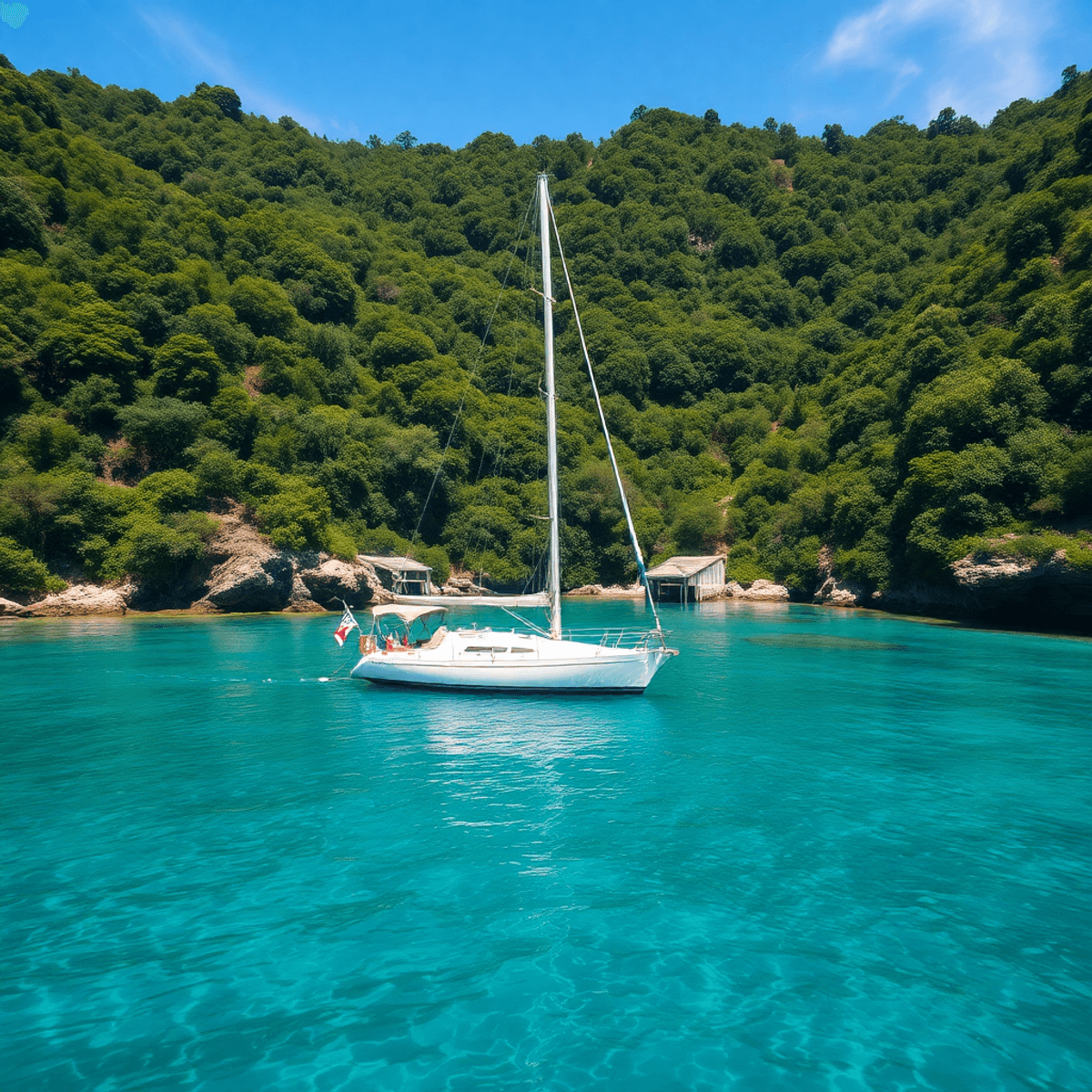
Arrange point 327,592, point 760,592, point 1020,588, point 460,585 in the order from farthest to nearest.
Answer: point 760,592 → point 460,585 → point 327,592 → point 1020,588

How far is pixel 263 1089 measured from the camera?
691 centimetres

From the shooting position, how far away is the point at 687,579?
81750 millimetres

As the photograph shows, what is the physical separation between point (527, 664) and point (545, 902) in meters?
13.8

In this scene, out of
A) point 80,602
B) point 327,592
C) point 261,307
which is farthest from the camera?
point 261,307

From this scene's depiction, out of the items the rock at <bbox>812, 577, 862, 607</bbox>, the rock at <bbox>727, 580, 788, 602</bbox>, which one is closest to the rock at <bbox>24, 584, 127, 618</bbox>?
the rock at <bbox>727, 580, 788, 602</bbox>

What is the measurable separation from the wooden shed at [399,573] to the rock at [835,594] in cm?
4246

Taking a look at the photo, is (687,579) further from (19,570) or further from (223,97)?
(223,97)

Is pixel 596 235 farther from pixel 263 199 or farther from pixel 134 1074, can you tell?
pixel 134 1074

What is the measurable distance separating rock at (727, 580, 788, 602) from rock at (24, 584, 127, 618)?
66935 mm

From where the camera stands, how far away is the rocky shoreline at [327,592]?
46.6 meters

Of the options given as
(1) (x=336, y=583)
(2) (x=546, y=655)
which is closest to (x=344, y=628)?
(2) (x=546, y=655)

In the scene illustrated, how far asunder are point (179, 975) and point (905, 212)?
16587 cm

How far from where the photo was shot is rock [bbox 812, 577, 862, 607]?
68.2 meters

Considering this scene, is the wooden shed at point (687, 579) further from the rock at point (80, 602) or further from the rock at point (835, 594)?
the rock at point (80, 602)
